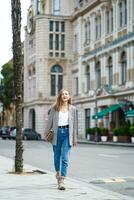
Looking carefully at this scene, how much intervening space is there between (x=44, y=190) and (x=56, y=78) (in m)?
57.6

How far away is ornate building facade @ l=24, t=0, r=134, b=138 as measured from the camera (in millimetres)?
51375

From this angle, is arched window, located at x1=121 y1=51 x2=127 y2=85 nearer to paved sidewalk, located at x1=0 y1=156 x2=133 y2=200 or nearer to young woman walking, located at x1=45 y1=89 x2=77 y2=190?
paved sidewalk, located at x1=0 y1=156 x2=133 y2=200

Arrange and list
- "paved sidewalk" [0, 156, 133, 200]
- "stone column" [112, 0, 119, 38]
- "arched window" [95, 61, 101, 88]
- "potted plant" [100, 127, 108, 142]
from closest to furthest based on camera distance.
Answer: "paved sidewalk" [0, 156, 133, 200] < "potted plant" [100, 127, 108, 142] < "stone column" [112, 0, 119, 38] < "arched window" [95, 61, 101, 88]

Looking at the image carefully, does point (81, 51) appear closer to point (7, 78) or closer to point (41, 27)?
point (41, 27)

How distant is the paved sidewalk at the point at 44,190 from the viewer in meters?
9.61

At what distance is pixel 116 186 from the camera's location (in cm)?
1219

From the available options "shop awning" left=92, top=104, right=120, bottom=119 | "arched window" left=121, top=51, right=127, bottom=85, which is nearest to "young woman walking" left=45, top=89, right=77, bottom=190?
"shop awning" left=92, top=104, right=120, bottom=119

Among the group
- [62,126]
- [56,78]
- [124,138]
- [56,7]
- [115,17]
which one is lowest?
[124,138]

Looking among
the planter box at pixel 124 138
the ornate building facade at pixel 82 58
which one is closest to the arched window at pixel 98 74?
the ornate building facade at pixel 82 58

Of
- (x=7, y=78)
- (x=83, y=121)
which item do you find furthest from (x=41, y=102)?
(x=7, y=78)

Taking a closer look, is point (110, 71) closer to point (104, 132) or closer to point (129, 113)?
point (104, 132)

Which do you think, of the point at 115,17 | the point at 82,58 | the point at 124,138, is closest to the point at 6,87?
the point at 82,58

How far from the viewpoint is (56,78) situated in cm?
6794

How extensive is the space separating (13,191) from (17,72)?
16.4ft
